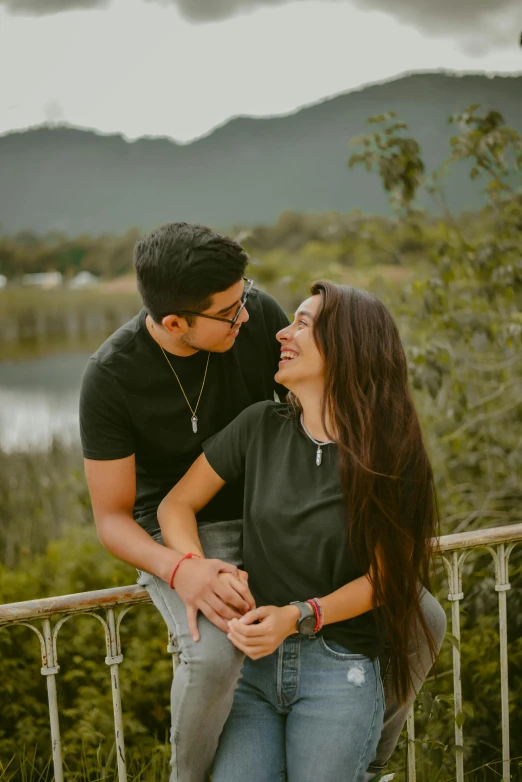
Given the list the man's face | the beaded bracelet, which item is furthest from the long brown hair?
the man's face

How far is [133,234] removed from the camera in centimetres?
566

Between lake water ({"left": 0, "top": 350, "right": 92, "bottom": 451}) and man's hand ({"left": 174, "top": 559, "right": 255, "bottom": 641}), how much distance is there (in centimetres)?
374

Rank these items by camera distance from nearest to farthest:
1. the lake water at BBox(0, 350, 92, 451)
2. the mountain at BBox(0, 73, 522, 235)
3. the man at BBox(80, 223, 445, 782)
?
1. the man at BBox(80, 223, 445, 782)
2. the lake water at BBox(0, 350, 92, 451)
3. the mountain at BBox(0, 73, 522, 235)

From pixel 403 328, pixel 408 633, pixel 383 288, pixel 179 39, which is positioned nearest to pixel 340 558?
pixel 408 633

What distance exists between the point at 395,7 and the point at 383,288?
2.07 m

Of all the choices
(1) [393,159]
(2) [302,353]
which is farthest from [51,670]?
(1) [393,159]

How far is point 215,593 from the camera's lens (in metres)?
1.45

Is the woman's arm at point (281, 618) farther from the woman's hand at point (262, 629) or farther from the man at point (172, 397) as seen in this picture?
the man at point (172, 397)

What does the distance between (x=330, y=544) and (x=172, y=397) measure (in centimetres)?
52

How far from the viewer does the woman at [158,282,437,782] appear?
1.46 m

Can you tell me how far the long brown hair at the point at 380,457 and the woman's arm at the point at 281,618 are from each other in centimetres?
3

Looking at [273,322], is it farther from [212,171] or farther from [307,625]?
[212,171]

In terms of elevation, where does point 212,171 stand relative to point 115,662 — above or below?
above

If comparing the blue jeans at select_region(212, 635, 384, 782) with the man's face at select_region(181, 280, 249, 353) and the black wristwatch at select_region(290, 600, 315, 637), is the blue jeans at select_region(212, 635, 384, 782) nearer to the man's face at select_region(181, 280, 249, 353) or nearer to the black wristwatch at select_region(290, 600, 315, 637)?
the black wristwatch at select_region(290, 600, 315, 637)
